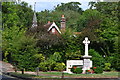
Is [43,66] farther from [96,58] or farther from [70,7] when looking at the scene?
[70,7]

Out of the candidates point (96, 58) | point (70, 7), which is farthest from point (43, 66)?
point (70, 7)

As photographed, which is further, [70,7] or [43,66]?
[70,7]

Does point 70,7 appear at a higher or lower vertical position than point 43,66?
higher

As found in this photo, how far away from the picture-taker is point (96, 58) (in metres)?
27.7

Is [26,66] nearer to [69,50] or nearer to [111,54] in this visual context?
[69,50]

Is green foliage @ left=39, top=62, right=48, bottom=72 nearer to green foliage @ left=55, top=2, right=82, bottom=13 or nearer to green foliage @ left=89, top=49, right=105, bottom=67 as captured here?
green foliage @ left=89, top=49, right=105, bottom=67

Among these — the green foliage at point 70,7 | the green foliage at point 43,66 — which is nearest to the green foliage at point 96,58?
the green foliage at point 43,66

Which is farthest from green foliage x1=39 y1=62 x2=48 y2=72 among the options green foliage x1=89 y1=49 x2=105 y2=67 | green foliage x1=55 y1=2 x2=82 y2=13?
green foliage x1=55 y1=2 x2=82 y2=13

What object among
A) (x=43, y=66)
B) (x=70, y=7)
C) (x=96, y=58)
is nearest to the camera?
(x=43, y=66)

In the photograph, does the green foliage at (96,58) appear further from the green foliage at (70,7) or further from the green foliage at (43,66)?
the green foliage at (70,7)

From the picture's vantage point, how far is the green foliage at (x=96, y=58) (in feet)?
90.6

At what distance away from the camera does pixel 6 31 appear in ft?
92.0

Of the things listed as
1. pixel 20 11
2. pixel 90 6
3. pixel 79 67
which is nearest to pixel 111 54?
pixel 79 67

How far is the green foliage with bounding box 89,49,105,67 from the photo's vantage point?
27.6m
